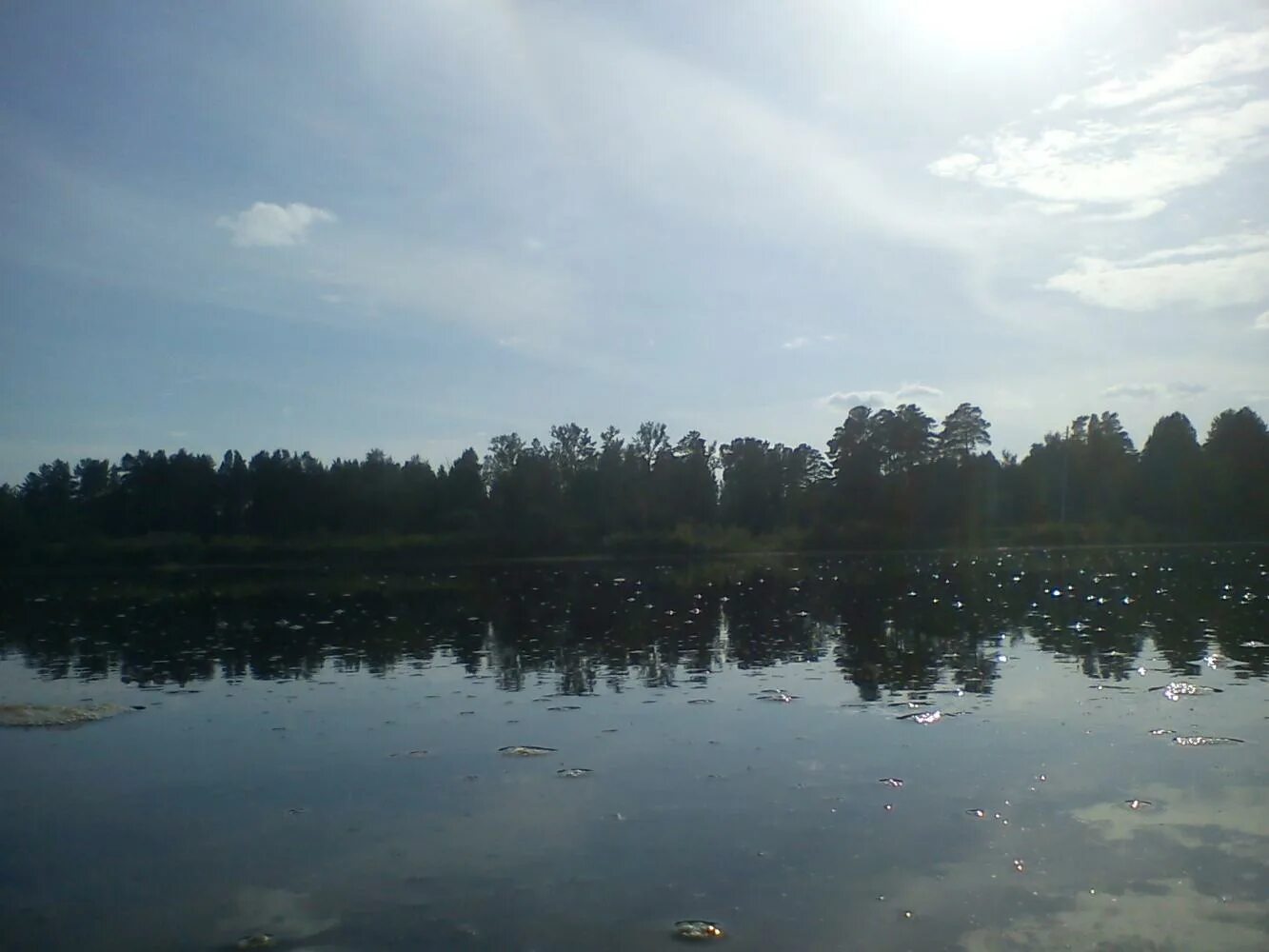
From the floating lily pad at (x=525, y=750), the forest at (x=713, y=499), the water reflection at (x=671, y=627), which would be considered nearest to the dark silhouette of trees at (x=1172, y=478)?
the forest at (x=713, y=499)

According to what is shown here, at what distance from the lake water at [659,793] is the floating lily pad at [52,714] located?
47cm

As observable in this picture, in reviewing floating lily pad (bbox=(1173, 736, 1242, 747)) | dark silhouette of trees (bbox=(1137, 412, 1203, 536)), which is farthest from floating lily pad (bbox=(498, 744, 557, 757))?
dark silhouette of trees (bbox=(1137, 412, 1203, 536))

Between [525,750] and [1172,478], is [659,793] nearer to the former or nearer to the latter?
[525,750]

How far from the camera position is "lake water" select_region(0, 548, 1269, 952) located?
8.21m

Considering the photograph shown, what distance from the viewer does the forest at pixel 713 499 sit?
93312 mm

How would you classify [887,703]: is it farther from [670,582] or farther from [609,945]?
[670,582]

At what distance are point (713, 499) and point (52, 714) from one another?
93.0 metres

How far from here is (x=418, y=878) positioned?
30.3ft

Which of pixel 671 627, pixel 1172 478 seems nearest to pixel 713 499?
pixel 1172 478

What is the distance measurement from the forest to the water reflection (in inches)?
1462

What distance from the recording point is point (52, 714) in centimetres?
1791

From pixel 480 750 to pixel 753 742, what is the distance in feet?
12.2

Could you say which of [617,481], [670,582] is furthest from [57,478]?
[670,582]

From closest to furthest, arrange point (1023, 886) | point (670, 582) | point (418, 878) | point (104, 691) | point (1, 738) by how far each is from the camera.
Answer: point (1023, 886), point (418, 878), point (1, 738), point (104, 691), point (670, 582)
